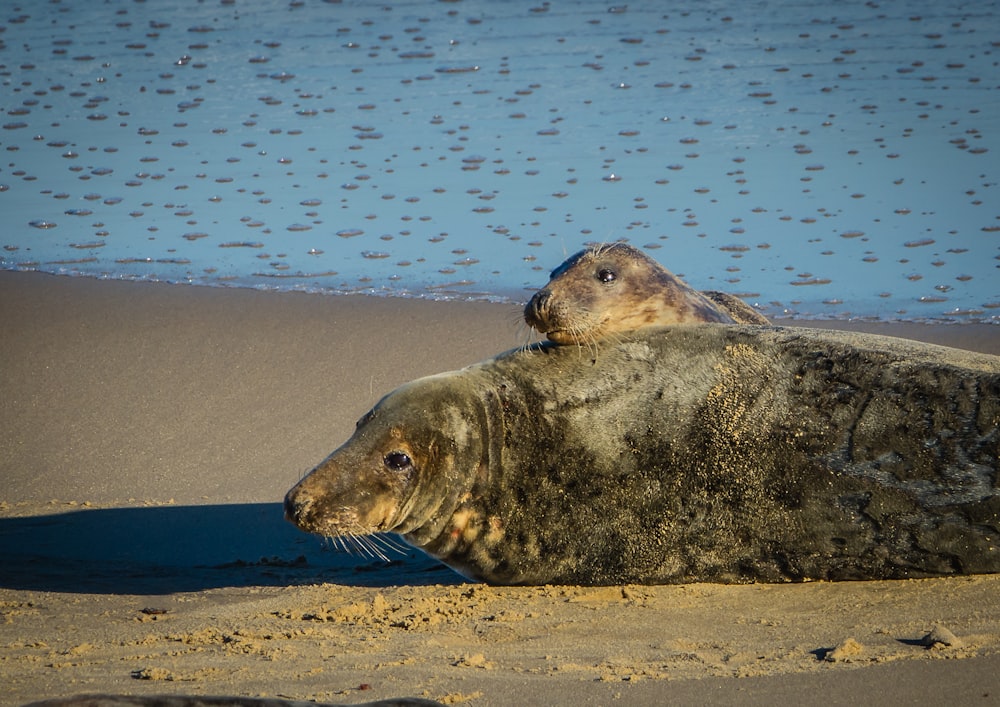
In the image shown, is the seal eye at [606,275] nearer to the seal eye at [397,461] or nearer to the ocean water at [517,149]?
the seal eye at [397,461]

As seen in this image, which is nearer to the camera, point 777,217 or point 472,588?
point 472,588

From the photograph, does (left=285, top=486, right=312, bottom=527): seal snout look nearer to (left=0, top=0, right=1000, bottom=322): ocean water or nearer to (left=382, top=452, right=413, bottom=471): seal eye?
(left=382, top=452, right=413, bottom=471): seal eye

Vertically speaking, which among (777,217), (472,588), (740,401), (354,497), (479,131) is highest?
(479,131)

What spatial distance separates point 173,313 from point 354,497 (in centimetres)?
445

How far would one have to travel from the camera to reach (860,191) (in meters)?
11.1

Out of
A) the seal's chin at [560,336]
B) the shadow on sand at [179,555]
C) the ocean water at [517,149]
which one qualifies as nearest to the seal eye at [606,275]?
the seal's chin at [560,336]

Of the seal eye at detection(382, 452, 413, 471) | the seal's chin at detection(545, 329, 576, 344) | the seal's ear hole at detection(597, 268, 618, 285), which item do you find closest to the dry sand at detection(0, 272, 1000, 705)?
the seal eye at detection(382, 452, 413, 471)

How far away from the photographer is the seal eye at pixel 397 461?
4938 millimetres

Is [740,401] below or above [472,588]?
above

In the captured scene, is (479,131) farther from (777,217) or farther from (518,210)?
(777,217)

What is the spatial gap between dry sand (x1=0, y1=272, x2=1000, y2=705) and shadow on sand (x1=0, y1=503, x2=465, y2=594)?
2 cm

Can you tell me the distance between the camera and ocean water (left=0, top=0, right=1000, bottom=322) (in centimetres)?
985

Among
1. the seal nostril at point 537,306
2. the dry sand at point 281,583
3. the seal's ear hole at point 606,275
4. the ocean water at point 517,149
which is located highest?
the ocean water at point 517,149

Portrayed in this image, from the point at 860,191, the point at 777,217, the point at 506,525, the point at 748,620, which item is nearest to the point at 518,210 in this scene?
the point at 777,217
